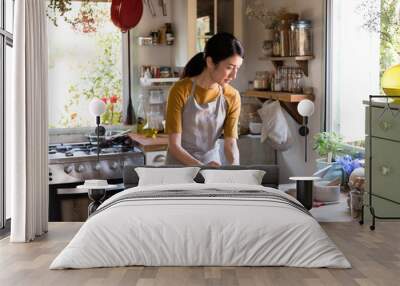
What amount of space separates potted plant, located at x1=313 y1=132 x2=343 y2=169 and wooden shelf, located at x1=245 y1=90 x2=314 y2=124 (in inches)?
18.5

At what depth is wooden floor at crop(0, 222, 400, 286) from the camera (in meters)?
4.23

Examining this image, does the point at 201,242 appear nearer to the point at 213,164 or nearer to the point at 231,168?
the point at 231,168

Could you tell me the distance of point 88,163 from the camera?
271 inches

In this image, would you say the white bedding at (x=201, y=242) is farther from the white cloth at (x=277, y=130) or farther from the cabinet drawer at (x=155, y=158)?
the white cloth at (x=277, y=130)

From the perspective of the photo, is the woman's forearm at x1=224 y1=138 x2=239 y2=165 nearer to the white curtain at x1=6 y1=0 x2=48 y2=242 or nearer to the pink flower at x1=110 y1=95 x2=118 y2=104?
the white curtain at x1=6 y1=0 x2=48 y2=242

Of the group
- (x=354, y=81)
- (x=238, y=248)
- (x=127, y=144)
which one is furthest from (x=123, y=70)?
(x=238, y=248)

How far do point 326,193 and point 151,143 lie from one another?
1.84 metres

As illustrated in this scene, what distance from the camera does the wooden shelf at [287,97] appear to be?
697cm

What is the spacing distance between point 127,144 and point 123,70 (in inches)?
37.4

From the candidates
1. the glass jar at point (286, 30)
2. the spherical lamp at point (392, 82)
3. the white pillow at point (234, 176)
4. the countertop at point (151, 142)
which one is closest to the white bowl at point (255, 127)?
the countertop at point (151, 142)

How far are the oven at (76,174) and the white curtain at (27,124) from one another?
116cm

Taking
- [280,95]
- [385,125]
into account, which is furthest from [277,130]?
[385,125]

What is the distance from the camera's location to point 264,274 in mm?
4426

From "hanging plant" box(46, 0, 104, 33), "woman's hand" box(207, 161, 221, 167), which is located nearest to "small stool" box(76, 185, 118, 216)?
"woman's hand" box(207, 161, 221, 167)
